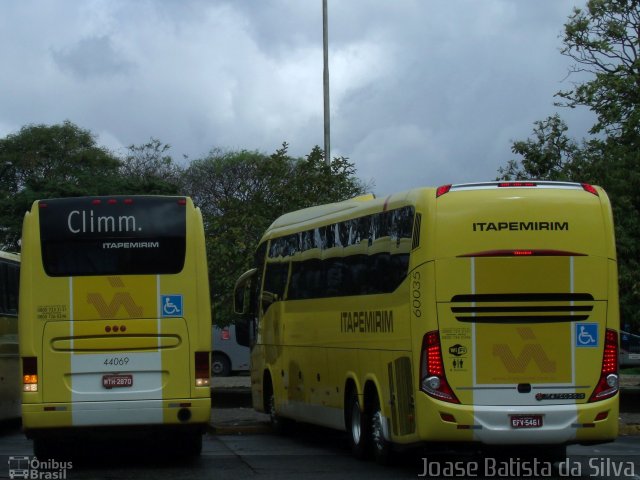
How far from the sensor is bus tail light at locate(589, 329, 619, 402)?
41.8ft

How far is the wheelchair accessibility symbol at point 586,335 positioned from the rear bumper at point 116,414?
4486 millimetres

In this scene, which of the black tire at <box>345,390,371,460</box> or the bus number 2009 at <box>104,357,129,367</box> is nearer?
the bus number 2009 at <box>104,357,129,367</box>

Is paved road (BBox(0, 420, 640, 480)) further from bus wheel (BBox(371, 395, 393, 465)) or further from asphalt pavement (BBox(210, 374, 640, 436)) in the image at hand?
A: asphalt pavement (BBox(210, 374, 640, 436))

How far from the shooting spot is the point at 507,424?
1243cm

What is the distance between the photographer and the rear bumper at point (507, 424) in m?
12.4

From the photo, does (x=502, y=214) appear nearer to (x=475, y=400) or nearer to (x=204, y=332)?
(x=475, y=400)

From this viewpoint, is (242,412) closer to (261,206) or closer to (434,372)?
(261,206)

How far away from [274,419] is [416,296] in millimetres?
A: 7607

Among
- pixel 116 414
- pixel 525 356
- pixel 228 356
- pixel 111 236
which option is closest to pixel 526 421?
pixel 525 356

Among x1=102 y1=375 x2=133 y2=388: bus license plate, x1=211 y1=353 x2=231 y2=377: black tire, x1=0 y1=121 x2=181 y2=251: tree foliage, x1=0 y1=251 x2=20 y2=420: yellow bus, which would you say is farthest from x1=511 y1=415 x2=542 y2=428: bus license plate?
x1=0 y1=121 x2=181 y2=251: tree foliage

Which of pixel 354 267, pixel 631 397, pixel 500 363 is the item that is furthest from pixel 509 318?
pixel 631 397

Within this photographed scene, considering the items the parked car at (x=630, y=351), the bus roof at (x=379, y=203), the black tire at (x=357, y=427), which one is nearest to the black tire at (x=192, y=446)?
the black tire at (x=357, y=427)

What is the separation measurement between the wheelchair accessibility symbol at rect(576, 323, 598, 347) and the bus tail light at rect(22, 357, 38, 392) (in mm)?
6219

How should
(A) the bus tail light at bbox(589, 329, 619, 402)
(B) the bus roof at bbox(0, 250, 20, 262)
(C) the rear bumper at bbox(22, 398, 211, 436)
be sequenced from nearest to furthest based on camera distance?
1. (A) the bus tail light at bbox(589, 329, 619, 402)
2. (C) the rear bumper at bbox(22, 398, 211, 436)
3. (B) the bus roof at bbox(0, 250, 20, 262)
